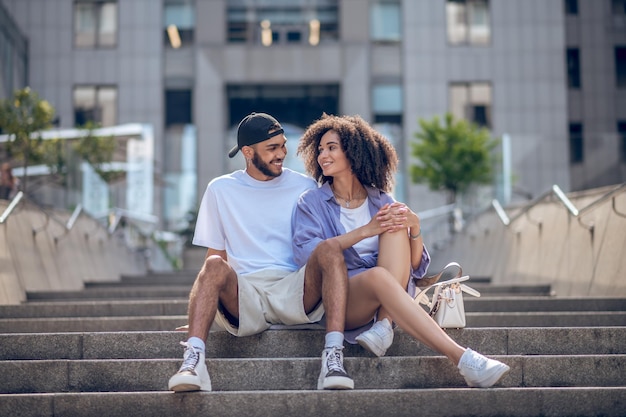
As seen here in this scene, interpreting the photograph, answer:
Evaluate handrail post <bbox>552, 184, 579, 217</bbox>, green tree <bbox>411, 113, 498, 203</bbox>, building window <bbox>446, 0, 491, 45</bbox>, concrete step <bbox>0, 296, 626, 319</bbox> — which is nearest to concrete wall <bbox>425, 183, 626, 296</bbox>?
handrail post <bbox>552, 184, 579, 217</bbox>

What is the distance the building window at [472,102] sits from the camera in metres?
33.8

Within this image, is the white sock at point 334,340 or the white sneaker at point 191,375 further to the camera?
the white sock at point 334,340

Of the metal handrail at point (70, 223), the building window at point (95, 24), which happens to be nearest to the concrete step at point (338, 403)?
the metal handrail at point (70, 223)

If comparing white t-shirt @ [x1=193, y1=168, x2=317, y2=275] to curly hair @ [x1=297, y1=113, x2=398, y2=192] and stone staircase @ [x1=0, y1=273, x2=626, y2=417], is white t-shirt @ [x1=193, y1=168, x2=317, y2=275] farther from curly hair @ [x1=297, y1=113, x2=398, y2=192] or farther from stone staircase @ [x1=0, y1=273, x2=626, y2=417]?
stone staircase @ [x1=0, y1=273, x2=626, y2=417]

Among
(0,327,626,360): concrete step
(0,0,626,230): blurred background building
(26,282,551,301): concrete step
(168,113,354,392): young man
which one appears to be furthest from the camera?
(0,0,626,230): blurred background building

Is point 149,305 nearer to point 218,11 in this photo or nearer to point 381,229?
point 381,229

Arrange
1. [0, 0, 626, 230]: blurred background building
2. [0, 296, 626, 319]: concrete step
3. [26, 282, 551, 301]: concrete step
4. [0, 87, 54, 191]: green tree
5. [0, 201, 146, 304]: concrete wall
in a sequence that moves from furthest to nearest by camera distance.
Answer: [0, 0, 626, 230]: blurred background building → [0, 87, 54, 191]: green tree → [26, 282, 551, 301]: concrete step → [0, 201, 146, 304]: concrete wall → [0, 296, 626, 319]: concrete step

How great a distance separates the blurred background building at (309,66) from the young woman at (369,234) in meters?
27.2

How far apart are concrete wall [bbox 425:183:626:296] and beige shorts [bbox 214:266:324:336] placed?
3699 millimetres

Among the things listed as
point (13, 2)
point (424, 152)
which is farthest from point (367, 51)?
point (13, 2)

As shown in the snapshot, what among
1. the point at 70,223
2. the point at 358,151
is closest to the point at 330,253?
the point at 358,151

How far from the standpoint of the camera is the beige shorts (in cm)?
554

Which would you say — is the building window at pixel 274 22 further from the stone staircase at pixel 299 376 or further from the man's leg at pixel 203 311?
the man's leg at pixel 203 311

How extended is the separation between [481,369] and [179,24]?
30.4 metres
